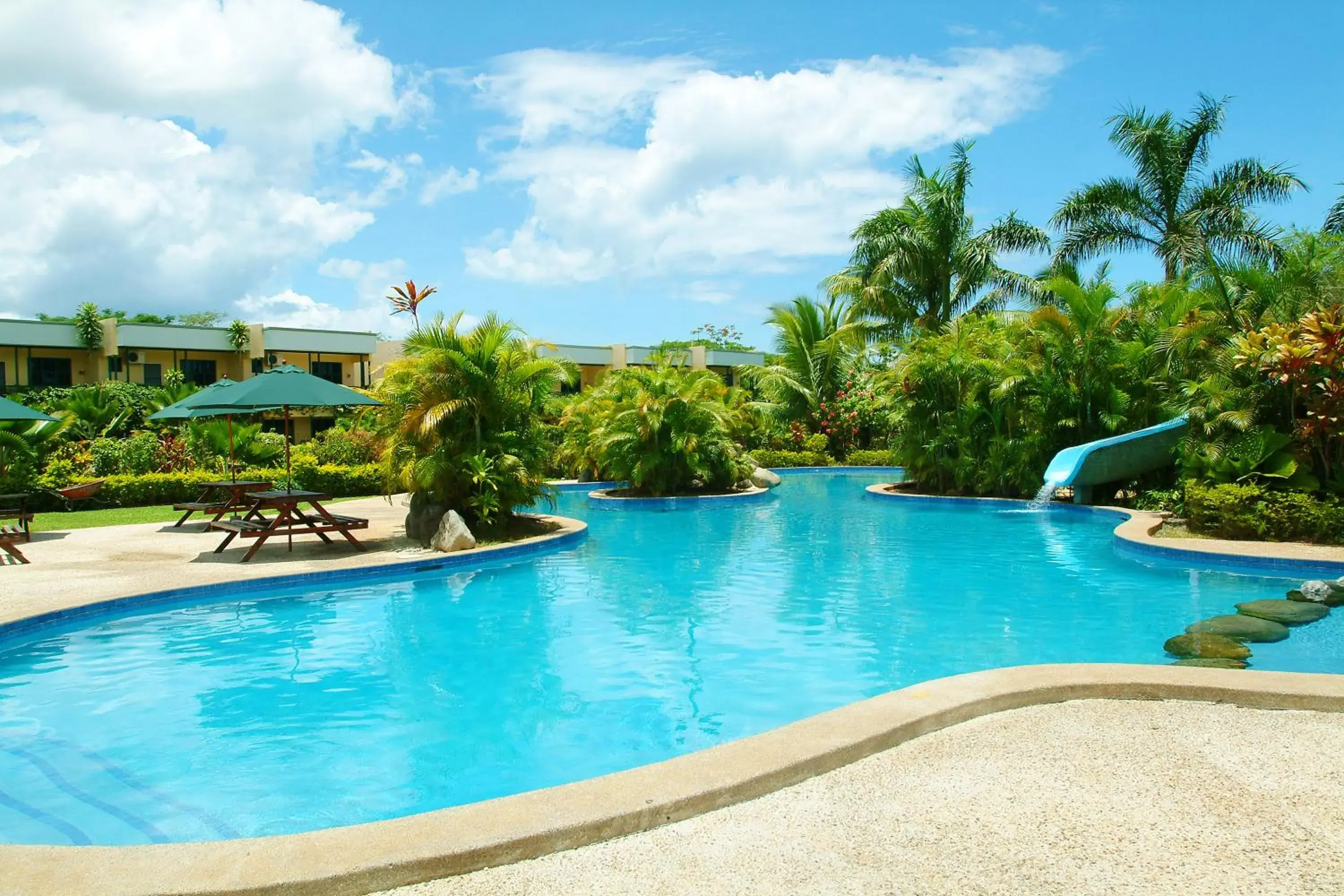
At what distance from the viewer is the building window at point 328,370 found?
4141 centimetres

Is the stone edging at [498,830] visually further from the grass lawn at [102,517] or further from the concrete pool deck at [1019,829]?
the grass lawn at [102,517]

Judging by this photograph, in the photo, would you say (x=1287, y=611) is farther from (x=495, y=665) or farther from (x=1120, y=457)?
(x=1120, y=457)

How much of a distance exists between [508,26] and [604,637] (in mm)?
9685

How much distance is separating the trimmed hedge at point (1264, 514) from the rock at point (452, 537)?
9.63 m

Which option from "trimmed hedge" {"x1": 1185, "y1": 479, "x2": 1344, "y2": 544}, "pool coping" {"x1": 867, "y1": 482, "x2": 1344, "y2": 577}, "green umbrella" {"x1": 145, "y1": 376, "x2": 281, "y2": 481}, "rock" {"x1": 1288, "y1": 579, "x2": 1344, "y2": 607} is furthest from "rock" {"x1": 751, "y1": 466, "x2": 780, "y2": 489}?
"rock" {"x1": 1288, "y1": 579, "x2": 1344, "y2": 607}

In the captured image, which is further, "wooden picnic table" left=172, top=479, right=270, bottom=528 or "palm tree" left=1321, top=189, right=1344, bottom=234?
"palm tree" left=1321, top=189, right=1344, bottom=234

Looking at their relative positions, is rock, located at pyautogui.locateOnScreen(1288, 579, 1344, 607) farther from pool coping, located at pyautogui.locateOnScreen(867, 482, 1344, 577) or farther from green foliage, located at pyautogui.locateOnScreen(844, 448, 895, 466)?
green foliage, located at pyautogui.locateOnScreen(844, 448, 895, 466)

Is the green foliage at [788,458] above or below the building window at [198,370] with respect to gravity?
below

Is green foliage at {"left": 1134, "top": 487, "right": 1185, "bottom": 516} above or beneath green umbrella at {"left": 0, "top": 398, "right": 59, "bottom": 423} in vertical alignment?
beneath

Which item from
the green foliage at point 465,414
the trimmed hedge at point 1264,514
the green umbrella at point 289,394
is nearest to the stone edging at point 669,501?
the green foliage at point 465,414

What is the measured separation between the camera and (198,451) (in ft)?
65.9

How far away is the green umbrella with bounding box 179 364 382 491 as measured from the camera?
11.7 m

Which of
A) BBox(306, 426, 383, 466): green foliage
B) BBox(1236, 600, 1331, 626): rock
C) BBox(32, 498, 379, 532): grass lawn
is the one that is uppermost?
BBox(306, 426, 383, 466): green foliage

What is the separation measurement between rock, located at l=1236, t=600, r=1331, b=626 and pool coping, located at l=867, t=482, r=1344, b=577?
198 centimetres
